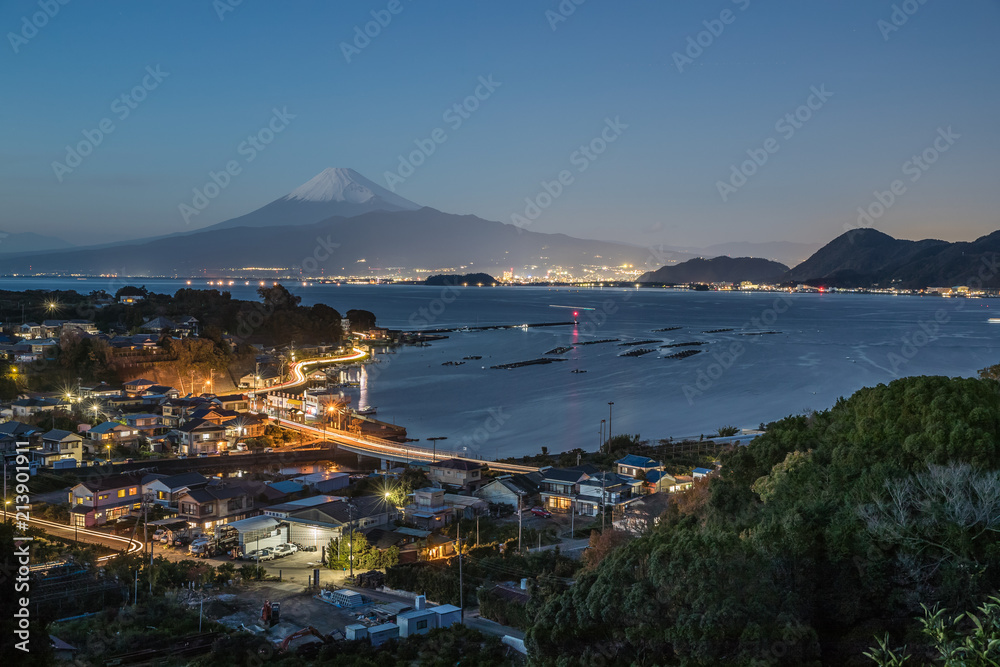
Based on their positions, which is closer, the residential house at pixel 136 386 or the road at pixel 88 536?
the road at pixel 88 536

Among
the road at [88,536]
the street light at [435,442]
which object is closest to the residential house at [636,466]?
the street light at [435,442]

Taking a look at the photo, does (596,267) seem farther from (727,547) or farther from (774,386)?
(727,547)

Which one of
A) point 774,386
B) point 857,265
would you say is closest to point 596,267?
point 857,265

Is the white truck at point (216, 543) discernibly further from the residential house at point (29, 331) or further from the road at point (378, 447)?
the residential house at point (29, 331)

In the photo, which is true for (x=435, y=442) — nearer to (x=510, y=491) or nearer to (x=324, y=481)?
(x=324, y=481)

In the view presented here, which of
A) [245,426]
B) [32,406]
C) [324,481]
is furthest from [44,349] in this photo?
[324,481]

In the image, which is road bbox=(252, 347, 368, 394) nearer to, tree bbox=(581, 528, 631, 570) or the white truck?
the white truck

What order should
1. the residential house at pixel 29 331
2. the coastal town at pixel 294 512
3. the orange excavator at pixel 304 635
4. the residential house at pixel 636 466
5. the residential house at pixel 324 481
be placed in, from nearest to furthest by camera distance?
1. the orange excavator at pixel 304 635
2. the coastal town at pixel 294 512
3. the residential house at pixel 324 481
4. the residential house at pixel 636 466
5. the residential house at pixel 29 331
